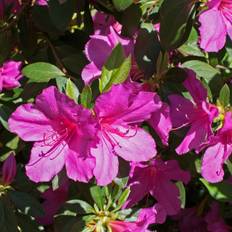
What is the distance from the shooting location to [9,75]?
5.51 ft

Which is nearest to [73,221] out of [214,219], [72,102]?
[72,102]

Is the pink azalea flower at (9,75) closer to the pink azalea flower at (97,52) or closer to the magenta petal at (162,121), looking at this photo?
the pink azalea flower at (97,52)

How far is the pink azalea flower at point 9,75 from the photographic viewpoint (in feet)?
5.50

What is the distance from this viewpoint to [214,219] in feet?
6.75

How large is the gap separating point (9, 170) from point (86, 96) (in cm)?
45

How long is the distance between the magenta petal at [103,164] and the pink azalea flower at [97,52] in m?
0.17

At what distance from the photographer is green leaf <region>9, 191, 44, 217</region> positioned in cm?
158

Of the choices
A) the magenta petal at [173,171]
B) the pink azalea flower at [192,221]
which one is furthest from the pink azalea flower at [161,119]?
the pink azalea flower at [192,221]

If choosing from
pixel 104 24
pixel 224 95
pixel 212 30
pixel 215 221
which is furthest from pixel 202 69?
pixel 215 221

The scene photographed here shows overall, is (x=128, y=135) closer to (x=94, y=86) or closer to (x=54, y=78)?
(x=94, y=86)

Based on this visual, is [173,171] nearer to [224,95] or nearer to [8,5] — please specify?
[224,95]

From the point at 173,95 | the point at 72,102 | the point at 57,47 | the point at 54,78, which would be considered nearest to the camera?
the point at 72,102

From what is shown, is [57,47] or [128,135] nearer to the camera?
[128,135]

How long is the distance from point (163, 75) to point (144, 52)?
0.07m
